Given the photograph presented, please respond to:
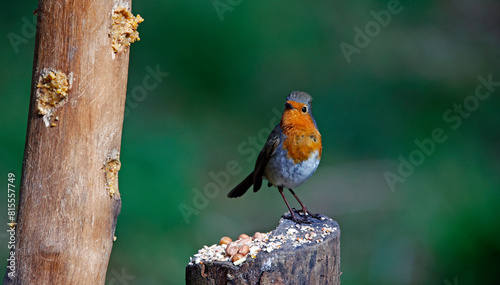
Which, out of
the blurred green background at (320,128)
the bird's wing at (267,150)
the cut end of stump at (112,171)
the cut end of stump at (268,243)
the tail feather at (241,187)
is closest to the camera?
the cut end of stump at (112,171)

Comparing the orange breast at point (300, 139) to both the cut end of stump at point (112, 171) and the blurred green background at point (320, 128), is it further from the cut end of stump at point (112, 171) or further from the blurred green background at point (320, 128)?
the blurred green background at point (320, 128)

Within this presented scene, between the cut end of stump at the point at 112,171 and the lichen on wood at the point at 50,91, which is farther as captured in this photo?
the cut end of stump at the point at 112,171

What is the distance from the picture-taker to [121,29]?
2502mm

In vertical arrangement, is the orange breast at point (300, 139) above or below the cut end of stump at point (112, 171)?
above

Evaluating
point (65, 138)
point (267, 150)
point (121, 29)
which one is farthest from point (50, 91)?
point (267, 150)

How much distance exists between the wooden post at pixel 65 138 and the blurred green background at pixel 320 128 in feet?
10.2

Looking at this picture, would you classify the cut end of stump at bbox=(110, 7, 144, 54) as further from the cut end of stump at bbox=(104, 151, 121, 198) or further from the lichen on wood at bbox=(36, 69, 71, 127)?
the cut end of stump at bbox=(104, 151, 121, 198)

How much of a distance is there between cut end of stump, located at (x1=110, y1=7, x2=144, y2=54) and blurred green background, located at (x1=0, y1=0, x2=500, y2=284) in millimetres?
3392

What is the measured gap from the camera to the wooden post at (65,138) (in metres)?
2.41

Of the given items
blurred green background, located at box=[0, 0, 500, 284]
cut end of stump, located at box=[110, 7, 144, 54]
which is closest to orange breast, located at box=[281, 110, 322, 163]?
cut end of stump, located at box=[110, 7, 144, 54]

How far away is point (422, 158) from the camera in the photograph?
6.81 meters

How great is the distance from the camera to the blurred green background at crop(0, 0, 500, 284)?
586cm

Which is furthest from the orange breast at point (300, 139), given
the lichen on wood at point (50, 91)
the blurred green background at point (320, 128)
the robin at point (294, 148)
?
the blurred green background at point (320, 128)

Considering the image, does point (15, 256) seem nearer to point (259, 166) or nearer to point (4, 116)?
point (259, 166)
